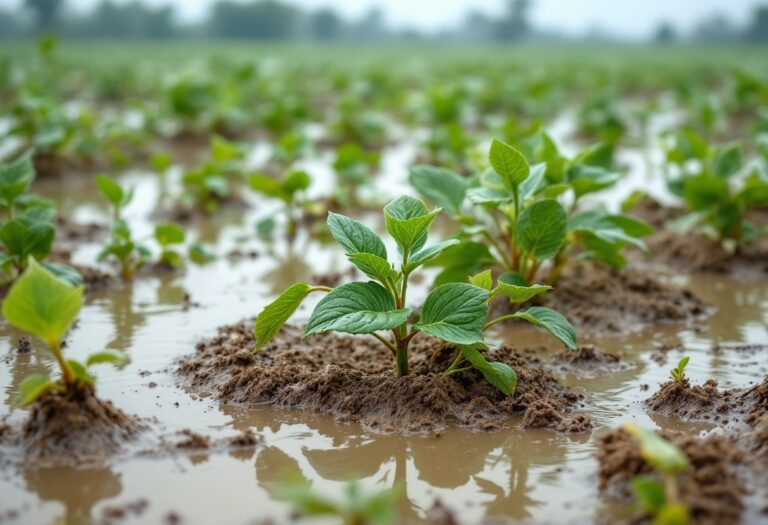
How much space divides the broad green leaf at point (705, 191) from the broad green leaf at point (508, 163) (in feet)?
5.40

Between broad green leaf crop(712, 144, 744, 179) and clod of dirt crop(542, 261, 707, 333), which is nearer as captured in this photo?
clod of dirt crop(542, 261, 707, 333)

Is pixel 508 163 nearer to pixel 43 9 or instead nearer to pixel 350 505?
pixel 350 505

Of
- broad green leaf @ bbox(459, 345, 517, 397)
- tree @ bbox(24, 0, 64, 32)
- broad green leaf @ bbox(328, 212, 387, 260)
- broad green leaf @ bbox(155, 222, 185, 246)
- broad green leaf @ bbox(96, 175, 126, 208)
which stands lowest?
broad green leaf @ bbox(459, 345, 517, 397)

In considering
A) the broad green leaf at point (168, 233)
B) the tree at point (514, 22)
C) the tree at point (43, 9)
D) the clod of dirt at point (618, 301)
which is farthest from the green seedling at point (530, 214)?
the tree at point (514, 22)

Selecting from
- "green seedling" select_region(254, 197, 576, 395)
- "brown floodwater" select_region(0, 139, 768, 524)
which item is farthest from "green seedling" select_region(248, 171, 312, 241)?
"green seedling" select_region(254, 197, 576, 395)

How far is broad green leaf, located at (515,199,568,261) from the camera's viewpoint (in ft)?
10.8

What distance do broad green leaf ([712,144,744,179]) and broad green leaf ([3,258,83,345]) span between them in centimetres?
350

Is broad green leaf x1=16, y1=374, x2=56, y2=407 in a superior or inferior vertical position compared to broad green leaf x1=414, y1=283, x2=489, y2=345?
inferior

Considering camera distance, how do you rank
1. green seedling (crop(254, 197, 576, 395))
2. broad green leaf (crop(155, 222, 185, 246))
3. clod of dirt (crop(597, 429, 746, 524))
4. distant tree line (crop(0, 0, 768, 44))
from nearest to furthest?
clod of dirt (crop(597, 429, 746, 524)) < green seedling (crop(254, 197, 576, 395)) < broad green leaf (crop(155, 222, 185, 246)) < distant tree line (crop(0, 0, 768, 44))

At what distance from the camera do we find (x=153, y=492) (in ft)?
7.54

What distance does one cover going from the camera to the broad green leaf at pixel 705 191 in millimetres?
4488

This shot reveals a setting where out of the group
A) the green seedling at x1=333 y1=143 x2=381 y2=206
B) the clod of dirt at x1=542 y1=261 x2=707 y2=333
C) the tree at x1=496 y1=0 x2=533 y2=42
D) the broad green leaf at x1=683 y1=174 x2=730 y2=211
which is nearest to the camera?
the clod of dirt at x1=542 y1=261 x2=707 y2=333

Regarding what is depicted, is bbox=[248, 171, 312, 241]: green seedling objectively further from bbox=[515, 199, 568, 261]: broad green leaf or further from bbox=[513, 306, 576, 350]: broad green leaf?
bbox=[513, 306, 576, 350]: broad green leaf

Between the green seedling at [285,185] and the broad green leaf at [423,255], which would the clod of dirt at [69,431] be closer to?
the broad green leaf at [423,255]
